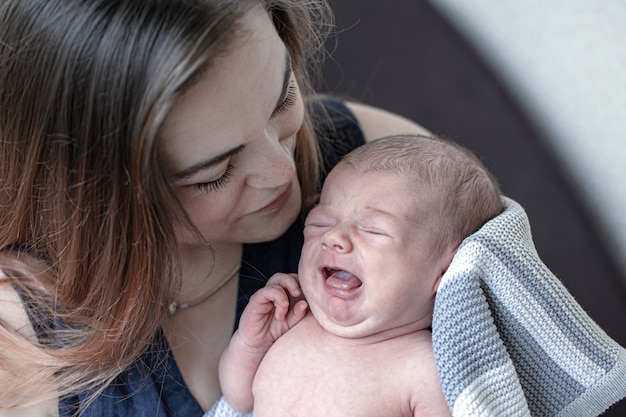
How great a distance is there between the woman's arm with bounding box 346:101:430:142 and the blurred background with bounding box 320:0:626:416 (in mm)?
229

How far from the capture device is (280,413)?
1.03 metres

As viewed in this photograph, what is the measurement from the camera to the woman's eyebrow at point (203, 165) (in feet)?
3.09

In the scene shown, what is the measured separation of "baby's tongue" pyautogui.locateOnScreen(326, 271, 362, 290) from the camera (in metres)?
1.00

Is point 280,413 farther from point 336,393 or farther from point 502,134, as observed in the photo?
point 502,134

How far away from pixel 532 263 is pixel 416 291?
0.15 metres

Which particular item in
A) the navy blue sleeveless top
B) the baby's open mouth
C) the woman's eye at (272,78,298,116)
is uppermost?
the woman's eye at (272,78,298,116)

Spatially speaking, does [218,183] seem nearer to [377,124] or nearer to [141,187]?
[141,187]

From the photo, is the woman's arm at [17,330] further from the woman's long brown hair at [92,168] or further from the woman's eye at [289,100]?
the woman's eye at [289,100]

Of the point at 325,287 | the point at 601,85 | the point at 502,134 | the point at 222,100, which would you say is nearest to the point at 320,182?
the point at 325,287

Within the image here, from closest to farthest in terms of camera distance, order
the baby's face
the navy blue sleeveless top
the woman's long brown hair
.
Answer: the woman's long brown hair, the baby's face, the navy blue sleeveless top

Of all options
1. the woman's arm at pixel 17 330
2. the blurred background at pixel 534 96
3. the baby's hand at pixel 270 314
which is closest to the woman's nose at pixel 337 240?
the baby's hand at pixel 270 314

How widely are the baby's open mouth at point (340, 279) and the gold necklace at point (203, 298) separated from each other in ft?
0.86

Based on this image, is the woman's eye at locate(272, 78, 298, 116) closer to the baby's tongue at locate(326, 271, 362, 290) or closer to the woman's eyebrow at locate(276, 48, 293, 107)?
the woman's eyebrow at locate(276, 48, 293, 107)

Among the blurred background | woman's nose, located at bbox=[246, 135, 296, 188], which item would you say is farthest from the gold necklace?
the blurred background
